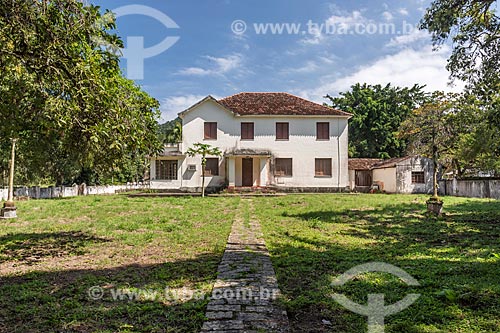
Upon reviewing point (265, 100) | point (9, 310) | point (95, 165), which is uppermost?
point (265, 100)

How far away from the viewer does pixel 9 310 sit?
4.09 m

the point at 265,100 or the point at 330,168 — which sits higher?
the point at 265,100

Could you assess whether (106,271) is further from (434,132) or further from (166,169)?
(166,169)

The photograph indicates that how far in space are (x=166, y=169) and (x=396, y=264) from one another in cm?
2342

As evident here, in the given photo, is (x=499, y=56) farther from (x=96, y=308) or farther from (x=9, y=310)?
(x=9, y=310)

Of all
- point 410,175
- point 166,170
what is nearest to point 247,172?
point 166,170

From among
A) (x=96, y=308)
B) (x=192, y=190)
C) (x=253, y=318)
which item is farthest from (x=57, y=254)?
(x=192, y=190)

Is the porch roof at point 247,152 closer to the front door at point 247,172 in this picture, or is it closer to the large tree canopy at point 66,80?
the front door at point 247,172

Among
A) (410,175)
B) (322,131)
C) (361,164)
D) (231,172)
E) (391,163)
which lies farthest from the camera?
(361,164)

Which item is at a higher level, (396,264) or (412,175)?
(412,175)

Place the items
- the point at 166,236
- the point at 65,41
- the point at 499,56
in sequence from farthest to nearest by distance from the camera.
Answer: the point at 499,56 < the point at 166,236 < the point at 65,41

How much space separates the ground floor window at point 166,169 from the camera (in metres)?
27.2

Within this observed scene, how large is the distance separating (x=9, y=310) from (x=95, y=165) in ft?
11.7

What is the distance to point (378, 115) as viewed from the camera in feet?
128
